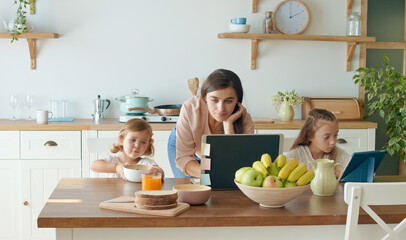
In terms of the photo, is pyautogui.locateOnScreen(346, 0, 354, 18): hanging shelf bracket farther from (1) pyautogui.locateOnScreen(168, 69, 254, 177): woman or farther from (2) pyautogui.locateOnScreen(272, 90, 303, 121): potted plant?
(1) pyautogui.locateOnScreen(168, 69, 254, 177): woman

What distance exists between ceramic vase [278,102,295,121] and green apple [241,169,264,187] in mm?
2334

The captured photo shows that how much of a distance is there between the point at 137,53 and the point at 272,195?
2629 millimetres

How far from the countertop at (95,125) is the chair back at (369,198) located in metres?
2.17

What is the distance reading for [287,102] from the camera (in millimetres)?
4164

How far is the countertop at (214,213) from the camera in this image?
1.72 metres

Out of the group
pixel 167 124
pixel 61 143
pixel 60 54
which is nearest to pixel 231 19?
pixel 167 124

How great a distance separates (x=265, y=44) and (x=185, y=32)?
650mm

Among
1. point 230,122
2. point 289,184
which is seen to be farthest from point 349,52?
point 289,184

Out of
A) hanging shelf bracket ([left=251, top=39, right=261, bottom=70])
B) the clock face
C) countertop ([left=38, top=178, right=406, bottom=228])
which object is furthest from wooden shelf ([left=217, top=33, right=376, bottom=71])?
countertop ([left=38, top=178, right=406, bottom=228])

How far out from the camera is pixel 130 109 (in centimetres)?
392

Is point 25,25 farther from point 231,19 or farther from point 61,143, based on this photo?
point 231,19

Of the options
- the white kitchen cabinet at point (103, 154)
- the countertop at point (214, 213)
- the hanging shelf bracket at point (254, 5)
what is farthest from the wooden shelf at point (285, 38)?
the countertop at point (214, 213)

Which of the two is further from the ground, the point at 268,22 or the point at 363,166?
the point at 268,22

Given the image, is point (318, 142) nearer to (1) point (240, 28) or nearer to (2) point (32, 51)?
(1) point (240, 28)
